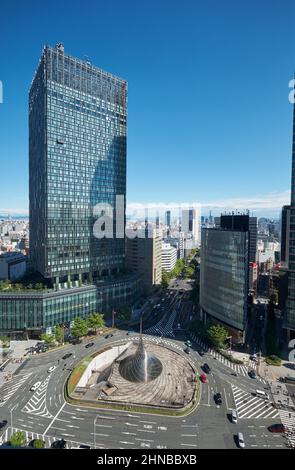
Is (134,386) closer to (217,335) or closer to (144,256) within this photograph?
(217,335)

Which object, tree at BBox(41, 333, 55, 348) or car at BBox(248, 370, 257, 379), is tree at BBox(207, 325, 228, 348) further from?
tree at BBox(41, 333, 55, 348)

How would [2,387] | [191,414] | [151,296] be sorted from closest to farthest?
1. [191,414]
2. [2,387]
3. [151,296]

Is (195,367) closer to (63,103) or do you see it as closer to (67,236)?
(67,236)

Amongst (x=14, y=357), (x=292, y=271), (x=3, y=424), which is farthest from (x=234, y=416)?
(x=14, y=357)

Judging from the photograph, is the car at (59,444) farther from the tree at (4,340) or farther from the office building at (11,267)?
the office building at (11,267)

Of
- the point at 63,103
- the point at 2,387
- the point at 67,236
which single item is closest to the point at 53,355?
the point at 2,387
